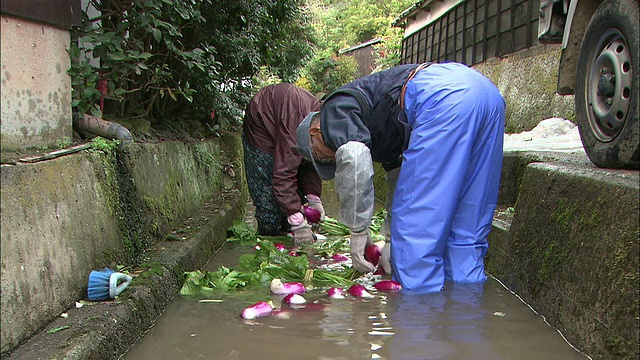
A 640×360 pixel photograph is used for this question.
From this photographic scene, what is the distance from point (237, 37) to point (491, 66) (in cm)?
692

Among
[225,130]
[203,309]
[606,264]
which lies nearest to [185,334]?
[203,309]

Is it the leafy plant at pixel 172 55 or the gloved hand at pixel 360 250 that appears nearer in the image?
the gloved hand at pixel 360 250

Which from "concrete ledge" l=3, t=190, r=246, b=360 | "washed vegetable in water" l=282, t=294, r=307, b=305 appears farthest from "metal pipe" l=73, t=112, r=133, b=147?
"washed vegetable in water" l=282, t=294, r=307, b=305

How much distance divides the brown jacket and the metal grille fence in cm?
588

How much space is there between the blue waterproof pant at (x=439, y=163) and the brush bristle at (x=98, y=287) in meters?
1.54

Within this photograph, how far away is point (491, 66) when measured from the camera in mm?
11297

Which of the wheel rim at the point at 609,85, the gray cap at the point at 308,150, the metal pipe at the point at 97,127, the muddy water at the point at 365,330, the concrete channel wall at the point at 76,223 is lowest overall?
the muddy water at the point at 365,330

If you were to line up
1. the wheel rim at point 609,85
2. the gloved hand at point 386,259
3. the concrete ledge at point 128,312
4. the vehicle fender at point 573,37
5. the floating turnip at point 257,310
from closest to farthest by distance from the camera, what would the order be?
the concrete ledge at point 128,312 < the wheel rim at point 609,85 < the floating turnip at point 257,310 < the vehicle fender at point 573,37 < the gloved hand at point 386,259

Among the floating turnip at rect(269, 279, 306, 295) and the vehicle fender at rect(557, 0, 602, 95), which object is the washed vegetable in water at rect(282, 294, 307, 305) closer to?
the floating turnip at rect(269, 279, 306, 295)

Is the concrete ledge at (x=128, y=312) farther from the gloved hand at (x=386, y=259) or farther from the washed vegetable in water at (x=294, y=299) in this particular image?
the gloved hand at (x=386, y=259)

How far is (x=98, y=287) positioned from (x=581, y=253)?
2.20m

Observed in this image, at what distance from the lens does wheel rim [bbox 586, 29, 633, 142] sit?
2.53 meters

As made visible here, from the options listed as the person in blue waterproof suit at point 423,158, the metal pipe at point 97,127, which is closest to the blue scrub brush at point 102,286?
the metal pipe at point 97,127

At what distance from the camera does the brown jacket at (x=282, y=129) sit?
4.70m
